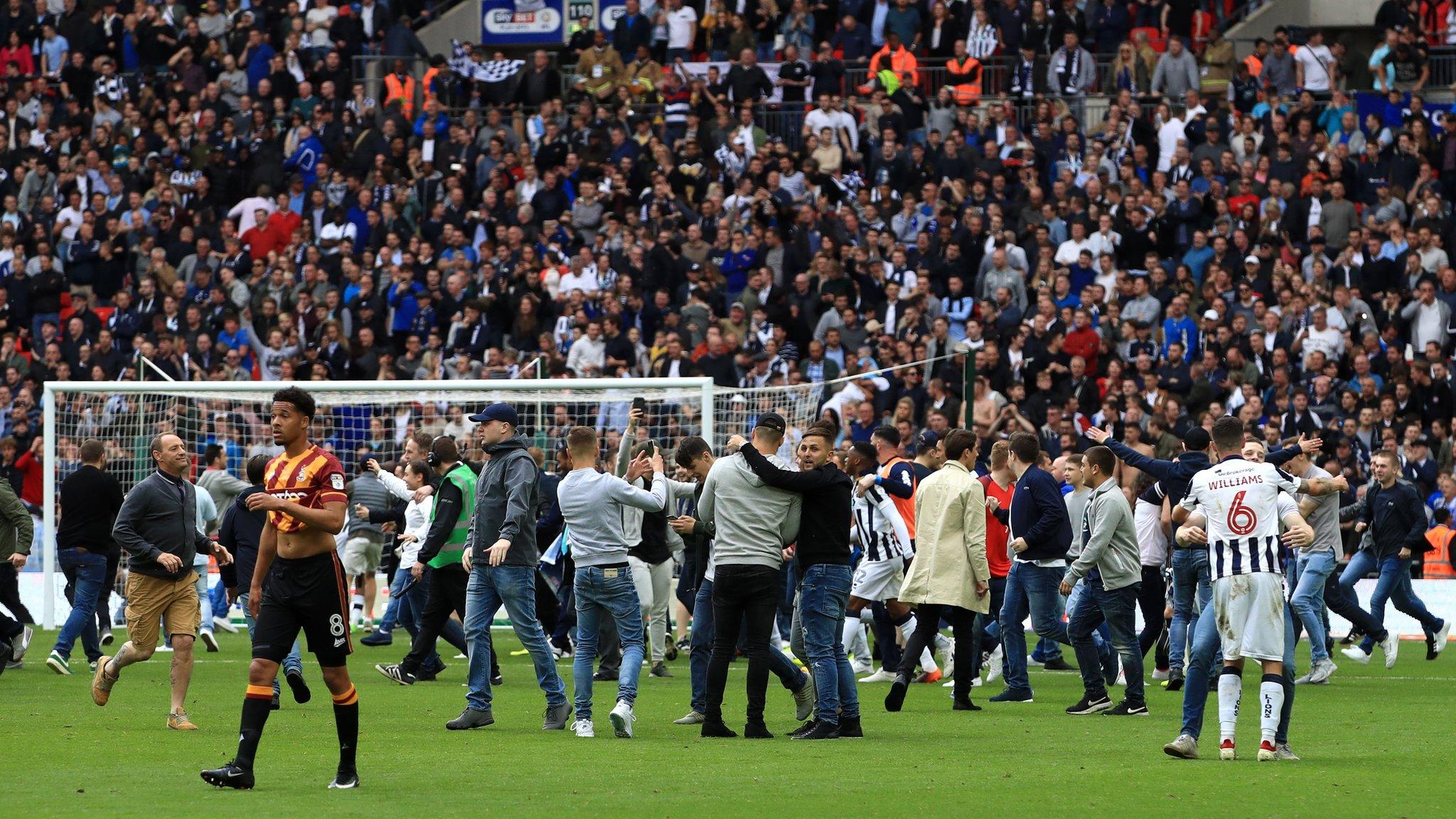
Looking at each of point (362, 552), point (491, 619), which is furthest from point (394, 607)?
point (491, 619)

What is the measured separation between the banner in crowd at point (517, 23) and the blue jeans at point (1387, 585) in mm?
21237

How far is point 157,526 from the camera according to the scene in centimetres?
1295

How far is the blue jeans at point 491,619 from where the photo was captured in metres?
12.7

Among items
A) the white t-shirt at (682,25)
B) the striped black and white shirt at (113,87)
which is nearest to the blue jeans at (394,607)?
the white t-shirt at (682,25)

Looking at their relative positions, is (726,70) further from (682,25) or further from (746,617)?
(746,617)

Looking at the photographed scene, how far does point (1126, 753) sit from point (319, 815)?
189 inches

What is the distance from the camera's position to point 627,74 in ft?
107

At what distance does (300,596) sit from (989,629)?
8450 mm

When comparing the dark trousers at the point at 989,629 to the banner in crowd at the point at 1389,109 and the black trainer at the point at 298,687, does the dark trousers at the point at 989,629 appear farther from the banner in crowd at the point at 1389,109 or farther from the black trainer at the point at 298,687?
the banner in crowd at the point at 1389,109

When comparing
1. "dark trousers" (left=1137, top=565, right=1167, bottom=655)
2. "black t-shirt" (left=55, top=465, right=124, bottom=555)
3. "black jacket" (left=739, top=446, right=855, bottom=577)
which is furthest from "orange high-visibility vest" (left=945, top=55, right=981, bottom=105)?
"black jacket" (left=739, top=446, right=855, bottom=577)

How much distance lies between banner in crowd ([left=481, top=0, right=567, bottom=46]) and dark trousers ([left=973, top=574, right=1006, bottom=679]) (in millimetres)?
21076

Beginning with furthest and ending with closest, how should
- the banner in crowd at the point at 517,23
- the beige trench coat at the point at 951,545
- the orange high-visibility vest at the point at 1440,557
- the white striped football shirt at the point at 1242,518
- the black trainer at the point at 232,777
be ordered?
1. the banner in crowd at the point at 517,23
2. the orange high-visibility vest at the point at 1440,557
3. the beige trench coat at the point at 951,545
4. the white striped football shirt at the point at 1242,518
5. the black trainer at the point at 232,777

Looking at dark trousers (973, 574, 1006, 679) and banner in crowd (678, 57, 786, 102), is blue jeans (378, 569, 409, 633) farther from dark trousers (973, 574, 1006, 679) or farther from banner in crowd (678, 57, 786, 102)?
banner in crowd (678, 57, 786, 102)

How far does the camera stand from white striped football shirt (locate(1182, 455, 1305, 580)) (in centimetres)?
1091
